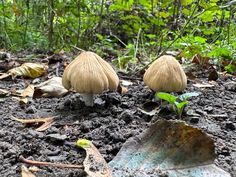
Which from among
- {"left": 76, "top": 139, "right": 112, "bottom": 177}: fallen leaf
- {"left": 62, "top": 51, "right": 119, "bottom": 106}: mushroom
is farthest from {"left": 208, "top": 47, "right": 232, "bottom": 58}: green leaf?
{"left": 76, "top": 139, "right": 112, "bottom": 177}: fallen leaf

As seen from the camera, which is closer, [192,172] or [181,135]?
[192,172]

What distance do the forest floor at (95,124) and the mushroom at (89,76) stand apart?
14cm

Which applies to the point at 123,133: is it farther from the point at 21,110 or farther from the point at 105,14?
the point at 105,14

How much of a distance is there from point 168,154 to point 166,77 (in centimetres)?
73

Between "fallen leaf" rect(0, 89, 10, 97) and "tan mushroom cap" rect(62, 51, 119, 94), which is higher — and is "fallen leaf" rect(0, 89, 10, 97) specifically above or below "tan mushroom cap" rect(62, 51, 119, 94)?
below

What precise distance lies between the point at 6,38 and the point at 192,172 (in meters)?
4.99

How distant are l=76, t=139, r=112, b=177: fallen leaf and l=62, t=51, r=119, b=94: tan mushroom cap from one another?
527 millimetres

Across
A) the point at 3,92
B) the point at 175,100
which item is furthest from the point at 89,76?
the point at 3,92

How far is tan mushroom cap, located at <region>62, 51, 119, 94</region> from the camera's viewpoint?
2.11 meters

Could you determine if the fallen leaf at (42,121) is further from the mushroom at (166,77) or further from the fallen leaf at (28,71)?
the fallen leaf at (28,71)

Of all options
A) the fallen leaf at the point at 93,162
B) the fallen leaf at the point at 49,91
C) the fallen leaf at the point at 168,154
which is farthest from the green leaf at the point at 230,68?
the fallen leaf at the point at 93,162

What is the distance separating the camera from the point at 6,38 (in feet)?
19.5

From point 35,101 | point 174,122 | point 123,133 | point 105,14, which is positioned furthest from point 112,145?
point 105,14

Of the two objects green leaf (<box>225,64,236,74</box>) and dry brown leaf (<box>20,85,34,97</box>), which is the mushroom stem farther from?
green leaf (<box>225,64,236,74</box>)
